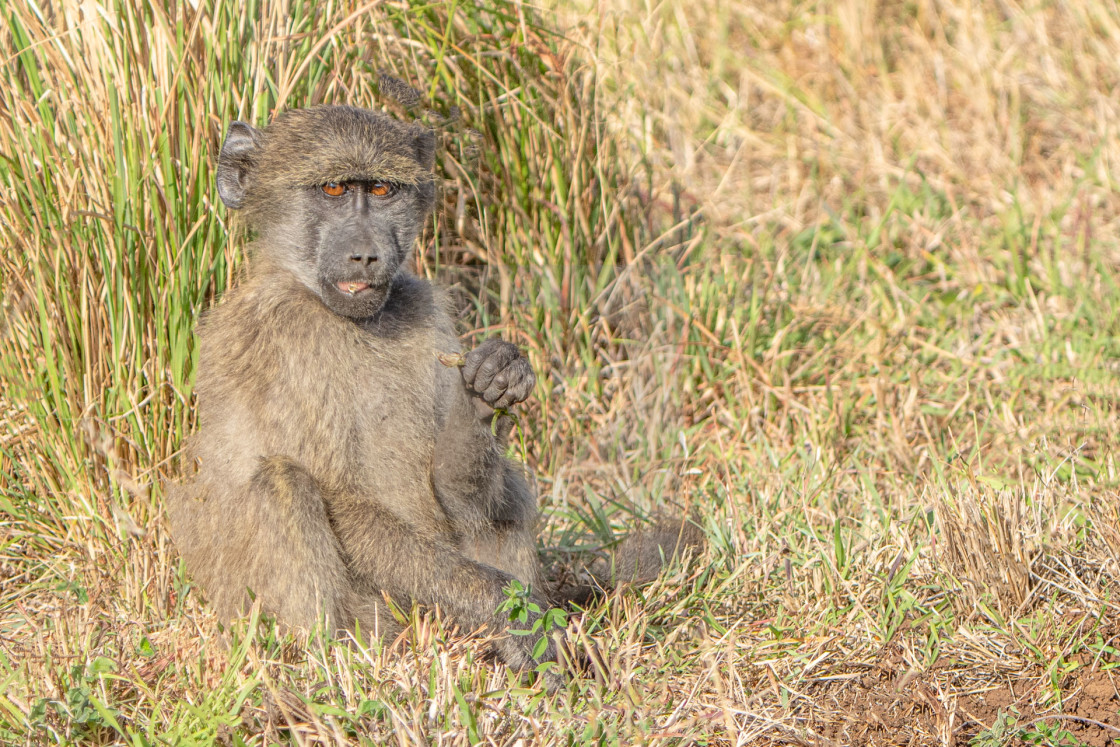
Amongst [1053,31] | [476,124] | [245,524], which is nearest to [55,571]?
[245,524]

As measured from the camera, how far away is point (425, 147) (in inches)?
131

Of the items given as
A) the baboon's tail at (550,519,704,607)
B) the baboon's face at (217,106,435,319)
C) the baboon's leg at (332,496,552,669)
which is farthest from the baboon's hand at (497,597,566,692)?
the baboon's face at (217,106,435,319)

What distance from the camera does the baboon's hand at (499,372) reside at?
2865 millimetres

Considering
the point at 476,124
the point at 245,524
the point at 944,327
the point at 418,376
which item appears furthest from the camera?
the point at 944,327

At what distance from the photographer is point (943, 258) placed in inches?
218

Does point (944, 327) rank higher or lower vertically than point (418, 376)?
lower

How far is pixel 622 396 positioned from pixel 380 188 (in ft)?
5.34

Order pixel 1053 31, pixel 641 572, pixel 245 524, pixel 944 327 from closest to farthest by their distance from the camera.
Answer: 1. pixel 245 524
2. pixel 641 572
3. pixel 944 327
4. pixel 1053 31

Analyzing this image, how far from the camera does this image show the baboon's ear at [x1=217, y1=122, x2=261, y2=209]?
3.15m

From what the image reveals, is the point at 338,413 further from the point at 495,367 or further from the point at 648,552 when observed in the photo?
the point at 648,552

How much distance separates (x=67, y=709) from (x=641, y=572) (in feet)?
5.05

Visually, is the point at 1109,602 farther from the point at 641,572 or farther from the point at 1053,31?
the point at 1053,31

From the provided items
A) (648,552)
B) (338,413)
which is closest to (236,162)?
(338,413)

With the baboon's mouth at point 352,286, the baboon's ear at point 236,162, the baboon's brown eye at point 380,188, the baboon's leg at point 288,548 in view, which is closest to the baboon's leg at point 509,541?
the baboon's leg at point 288,548
